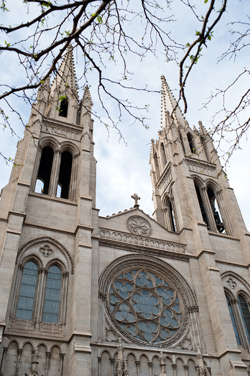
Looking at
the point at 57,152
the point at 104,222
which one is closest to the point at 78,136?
the point at 57,152

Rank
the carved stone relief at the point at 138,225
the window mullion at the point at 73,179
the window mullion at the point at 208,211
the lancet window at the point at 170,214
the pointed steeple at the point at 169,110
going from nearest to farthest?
the carved stone relief at the point at 138,225 < the window mullion at the point at 73,179 < the window mullion at the point at 208,211 < the lancet window at the point at 170,214 < the pointed steeple at the point at 169,110

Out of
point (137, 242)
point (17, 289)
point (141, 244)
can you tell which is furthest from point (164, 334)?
point (17, 289)

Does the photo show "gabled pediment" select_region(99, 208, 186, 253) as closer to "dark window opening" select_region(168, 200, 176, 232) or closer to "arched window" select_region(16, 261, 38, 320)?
"arched window" select_region(16, 261, 38, 320)

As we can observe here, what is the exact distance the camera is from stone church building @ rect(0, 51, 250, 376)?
13.2 meters

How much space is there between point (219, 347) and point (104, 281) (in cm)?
533

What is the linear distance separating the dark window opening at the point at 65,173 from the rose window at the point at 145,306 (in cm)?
759

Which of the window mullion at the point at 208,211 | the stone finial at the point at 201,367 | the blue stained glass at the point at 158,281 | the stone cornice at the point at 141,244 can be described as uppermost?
the window mullion at the point at 208,211

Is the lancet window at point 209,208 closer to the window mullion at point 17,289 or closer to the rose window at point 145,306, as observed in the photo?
the rose window at point 145,306

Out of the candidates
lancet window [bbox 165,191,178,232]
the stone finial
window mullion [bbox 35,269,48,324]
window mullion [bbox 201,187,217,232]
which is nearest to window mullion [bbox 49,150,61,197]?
window mullion [bbox 35,269,48,324]

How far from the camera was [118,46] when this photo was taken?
21.4ft

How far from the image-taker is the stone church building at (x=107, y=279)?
1321 cm

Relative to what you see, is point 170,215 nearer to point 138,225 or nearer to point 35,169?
point 138,225

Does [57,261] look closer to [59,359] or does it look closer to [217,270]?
[59,359]

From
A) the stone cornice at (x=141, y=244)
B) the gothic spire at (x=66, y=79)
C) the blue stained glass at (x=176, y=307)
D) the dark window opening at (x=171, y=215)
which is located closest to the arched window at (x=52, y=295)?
the stone cornice at (x=141, y=244)
